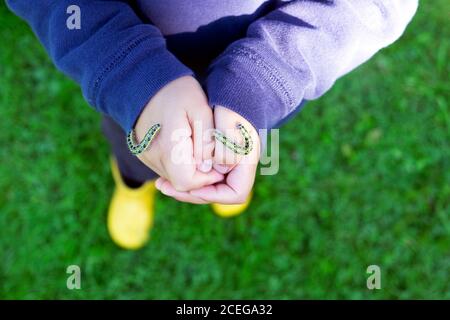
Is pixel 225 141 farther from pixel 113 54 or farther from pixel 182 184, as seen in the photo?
pixel 113 54

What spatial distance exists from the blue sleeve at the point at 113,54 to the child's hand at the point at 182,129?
2cm

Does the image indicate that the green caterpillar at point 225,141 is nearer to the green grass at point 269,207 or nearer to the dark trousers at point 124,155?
the dark trousers at point 124,155

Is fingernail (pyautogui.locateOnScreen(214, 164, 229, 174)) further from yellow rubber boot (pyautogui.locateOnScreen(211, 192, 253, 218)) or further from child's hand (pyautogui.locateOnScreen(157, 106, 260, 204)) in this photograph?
yellow rubber boot (pyautogui.locateOnScreen(211, 192, 253, 218))

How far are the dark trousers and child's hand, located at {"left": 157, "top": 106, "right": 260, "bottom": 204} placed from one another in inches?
15.0

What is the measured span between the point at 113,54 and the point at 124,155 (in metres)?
0.54

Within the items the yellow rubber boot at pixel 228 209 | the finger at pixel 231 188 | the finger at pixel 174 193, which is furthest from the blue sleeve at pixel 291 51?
the yellow rubber boot at pixel 228 209

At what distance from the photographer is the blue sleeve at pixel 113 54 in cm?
99

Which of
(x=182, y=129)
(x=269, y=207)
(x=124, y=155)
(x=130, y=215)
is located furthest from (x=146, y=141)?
(x=269, y=207)

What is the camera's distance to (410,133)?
2.13 metres

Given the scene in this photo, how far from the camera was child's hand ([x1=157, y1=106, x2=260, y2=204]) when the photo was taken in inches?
38.3

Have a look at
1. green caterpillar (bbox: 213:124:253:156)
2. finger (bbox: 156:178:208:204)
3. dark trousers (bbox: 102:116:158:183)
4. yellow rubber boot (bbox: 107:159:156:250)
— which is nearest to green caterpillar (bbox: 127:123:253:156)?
green caterpillar (bbox: 213:124:253:156)

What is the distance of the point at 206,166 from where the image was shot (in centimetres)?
100

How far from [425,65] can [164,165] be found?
5.32 feet
